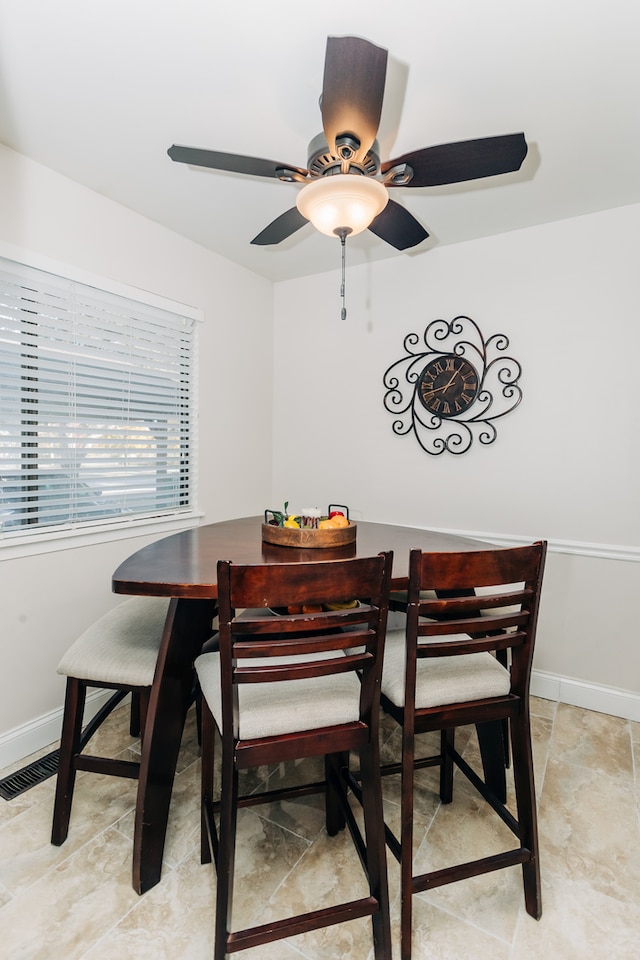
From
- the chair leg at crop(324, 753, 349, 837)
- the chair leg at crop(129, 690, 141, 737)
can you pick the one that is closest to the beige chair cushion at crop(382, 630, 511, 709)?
the chair leg at crop(324, 753, 349, 837)

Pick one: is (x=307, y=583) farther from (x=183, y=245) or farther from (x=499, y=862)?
(x=183, y=245)

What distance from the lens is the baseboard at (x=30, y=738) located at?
2.07m

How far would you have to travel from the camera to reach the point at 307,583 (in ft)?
3.70

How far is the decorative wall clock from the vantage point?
2.82 metres

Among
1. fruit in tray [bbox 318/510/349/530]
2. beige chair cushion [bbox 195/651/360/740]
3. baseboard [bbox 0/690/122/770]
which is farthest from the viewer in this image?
baseboard [bbox 0/690/122/770]

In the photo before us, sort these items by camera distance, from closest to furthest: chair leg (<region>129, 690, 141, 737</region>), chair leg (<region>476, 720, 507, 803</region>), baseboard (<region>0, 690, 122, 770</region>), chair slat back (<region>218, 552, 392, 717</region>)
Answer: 1. chair slat back (<region>218, 552, 392, 717</region>)
2. chair leg (<region>476, 720, 507, 803</region>)
3. baseboard (<region>0, 690, 122, 770</region>)
4. chair leg (<region>129, 690, 141, 737</region>)

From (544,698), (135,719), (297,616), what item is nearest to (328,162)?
(297,616)

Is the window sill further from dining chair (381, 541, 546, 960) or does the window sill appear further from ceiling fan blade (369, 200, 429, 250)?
ceiling fan blade (369, 200, 429, 250)

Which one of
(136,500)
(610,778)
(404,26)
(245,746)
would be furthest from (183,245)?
(610,778)

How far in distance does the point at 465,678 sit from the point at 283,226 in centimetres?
176

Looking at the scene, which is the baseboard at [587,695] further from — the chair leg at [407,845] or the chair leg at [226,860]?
the chair leg at [226,860]

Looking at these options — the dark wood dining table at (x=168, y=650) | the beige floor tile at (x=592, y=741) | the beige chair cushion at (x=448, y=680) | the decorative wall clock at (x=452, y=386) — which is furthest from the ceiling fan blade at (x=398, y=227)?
the beige floor tile at (x=592, y=741)

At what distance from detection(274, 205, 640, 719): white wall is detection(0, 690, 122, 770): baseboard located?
204 cm

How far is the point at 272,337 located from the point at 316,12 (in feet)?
7.55
